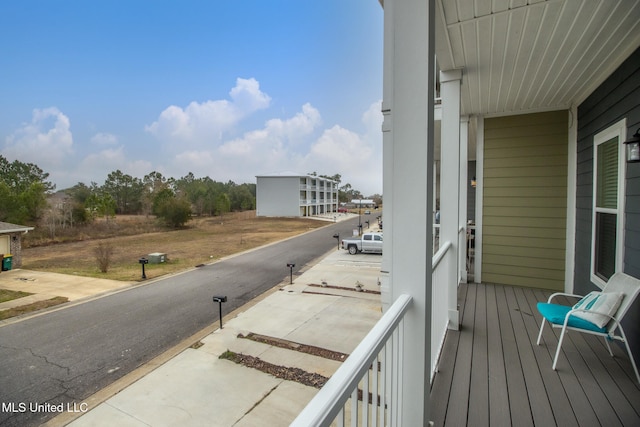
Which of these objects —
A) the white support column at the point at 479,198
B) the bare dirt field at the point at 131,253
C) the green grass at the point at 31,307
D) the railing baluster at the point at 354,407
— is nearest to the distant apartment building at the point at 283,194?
the bare dirt field at the point at 131,253

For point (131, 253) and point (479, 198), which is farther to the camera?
point (131, 253)

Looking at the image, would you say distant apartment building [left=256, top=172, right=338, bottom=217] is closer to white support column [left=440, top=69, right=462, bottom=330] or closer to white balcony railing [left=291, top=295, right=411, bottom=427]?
white support column [left=440, top=69, right=462, bottom=330]

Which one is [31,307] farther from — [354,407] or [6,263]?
[354,407]

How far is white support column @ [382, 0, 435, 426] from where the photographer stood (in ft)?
3.78

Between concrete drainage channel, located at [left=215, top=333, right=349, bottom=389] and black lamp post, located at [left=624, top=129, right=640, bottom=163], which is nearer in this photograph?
black lamp post, located at [left=624, top=129, right=640, bottom=163]

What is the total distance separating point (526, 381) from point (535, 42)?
2378 millimetres

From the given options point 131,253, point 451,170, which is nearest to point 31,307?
point 131,253

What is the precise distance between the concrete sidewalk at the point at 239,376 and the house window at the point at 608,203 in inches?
138

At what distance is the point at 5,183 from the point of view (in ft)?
62.8

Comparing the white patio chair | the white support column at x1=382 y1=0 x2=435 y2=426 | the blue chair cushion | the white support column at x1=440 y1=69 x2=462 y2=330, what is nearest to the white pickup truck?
the white support column at x1=440 y1=69 x2=462 y2=330

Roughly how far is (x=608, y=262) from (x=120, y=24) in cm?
4629

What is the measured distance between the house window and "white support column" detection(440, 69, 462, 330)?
4.30 feet

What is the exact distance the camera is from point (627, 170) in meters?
2.53

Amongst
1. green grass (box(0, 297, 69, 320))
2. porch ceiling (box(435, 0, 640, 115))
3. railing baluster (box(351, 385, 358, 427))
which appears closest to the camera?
railing baluster (box(351, 385, 358, 427))
